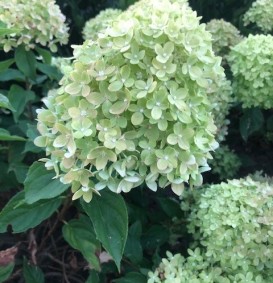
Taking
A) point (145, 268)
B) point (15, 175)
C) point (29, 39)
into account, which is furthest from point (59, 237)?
point (29, 39)

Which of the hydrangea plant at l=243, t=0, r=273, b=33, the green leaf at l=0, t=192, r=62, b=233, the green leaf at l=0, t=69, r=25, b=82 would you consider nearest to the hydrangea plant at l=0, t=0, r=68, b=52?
the green leaf at l=0, t=69, r=25, b=82

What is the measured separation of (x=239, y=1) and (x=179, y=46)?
1.96 metres

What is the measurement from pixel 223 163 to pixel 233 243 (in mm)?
771

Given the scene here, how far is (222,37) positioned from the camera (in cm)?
238

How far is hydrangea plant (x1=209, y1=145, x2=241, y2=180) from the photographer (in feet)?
7.83

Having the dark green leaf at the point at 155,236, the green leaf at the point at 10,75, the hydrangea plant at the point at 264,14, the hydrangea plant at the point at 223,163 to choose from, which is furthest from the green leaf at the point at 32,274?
the hydrangea plant at the point at 264,14

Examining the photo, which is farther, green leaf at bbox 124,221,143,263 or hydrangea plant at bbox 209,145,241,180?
hydrangea plant at bbox 209,145,241,180

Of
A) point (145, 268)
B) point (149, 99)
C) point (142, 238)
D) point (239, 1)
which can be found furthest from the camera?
point (239, 1)

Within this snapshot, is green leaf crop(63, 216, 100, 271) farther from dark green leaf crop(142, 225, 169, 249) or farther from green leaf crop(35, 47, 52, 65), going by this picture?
green leaf crop(35, 47, 52, 65)

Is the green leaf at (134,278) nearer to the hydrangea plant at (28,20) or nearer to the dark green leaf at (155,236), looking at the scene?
the dark green leaf at (155,236)

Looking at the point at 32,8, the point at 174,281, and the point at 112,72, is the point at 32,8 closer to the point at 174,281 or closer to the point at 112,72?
the point at 112,72

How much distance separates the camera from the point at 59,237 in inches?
86.6

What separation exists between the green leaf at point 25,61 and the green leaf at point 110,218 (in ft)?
2.42

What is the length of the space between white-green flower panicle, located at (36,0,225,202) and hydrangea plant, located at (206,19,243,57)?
0.93 m
